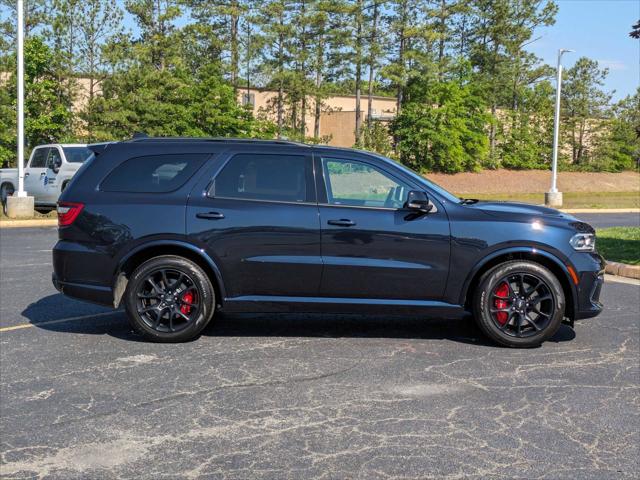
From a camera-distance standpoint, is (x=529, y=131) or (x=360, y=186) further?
(x=529, y=131)

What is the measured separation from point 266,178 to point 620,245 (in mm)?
9401

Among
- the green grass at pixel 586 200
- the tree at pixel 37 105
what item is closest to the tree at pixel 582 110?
the green grass at pixel 586 200

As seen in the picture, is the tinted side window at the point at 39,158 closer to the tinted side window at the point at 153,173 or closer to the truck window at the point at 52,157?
the truck window at the point at 52,157

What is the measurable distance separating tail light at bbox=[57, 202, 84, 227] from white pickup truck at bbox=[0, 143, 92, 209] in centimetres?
1378

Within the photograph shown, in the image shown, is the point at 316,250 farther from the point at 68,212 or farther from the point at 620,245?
the point at 620,245

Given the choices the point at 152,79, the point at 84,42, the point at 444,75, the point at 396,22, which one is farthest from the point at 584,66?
the point at 84,42

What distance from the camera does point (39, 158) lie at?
70.5 feet

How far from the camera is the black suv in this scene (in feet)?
21.1

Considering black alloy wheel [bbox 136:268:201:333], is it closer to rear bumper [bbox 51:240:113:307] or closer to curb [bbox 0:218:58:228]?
rear bumper [bbox 51:240:113:307]

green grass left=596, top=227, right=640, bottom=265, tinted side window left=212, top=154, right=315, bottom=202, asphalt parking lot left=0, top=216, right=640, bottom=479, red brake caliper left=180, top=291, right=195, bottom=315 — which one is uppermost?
tinted side window left=212, top=154, right=315, bottom=202

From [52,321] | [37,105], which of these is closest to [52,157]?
[52,321]

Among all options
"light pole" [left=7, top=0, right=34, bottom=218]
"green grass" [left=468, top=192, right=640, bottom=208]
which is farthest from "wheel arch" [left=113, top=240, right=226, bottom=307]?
"green grass" [left=468, top=192, right=640, bottom=208]

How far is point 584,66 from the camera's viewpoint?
57.4m

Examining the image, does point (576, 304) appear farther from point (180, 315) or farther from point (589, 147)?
point (589, 147)
